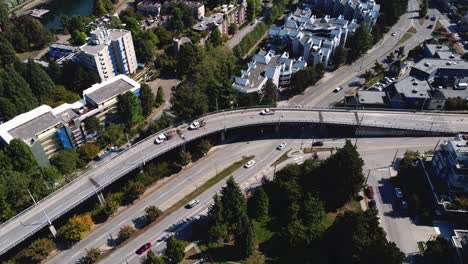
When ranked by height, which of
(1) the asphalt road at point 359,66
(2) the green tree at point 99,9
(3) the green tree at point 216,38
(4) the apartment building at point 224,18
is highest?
(2) the green tree at point 99,9

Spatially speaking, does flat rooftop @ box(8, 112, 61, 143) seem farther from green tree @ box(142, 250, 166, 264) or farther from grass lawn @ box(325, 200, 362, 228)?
grass lawn @ box(325, 200, 362, 228)

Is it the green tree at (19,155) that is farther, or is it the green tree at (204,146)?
the green tree at (204,146)

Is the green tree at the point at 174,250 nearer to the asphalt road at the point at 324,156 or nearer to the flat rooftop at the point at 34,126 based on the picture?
the asphalt road at the point at 324,156

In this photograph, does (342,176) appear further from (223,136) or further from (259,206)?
(223,136)

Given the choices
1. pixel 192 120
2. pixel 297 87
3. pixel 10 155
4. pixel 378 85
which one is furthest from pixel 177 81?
pixel 378 85

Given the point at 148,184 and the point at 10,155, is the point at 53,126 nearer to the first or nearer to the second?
the point at 10,155

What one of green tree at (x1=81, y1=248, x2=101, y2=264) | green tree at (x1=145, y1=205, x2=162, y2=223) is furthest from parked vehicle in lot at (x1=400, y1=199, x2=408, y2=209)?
green tree at (x1=81, y1=248, x2=101, y2=264)

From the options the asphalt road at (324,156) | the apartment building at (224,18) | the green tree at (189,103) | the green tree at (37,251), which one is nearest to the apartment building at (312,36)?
the apartment building at (224,18)
